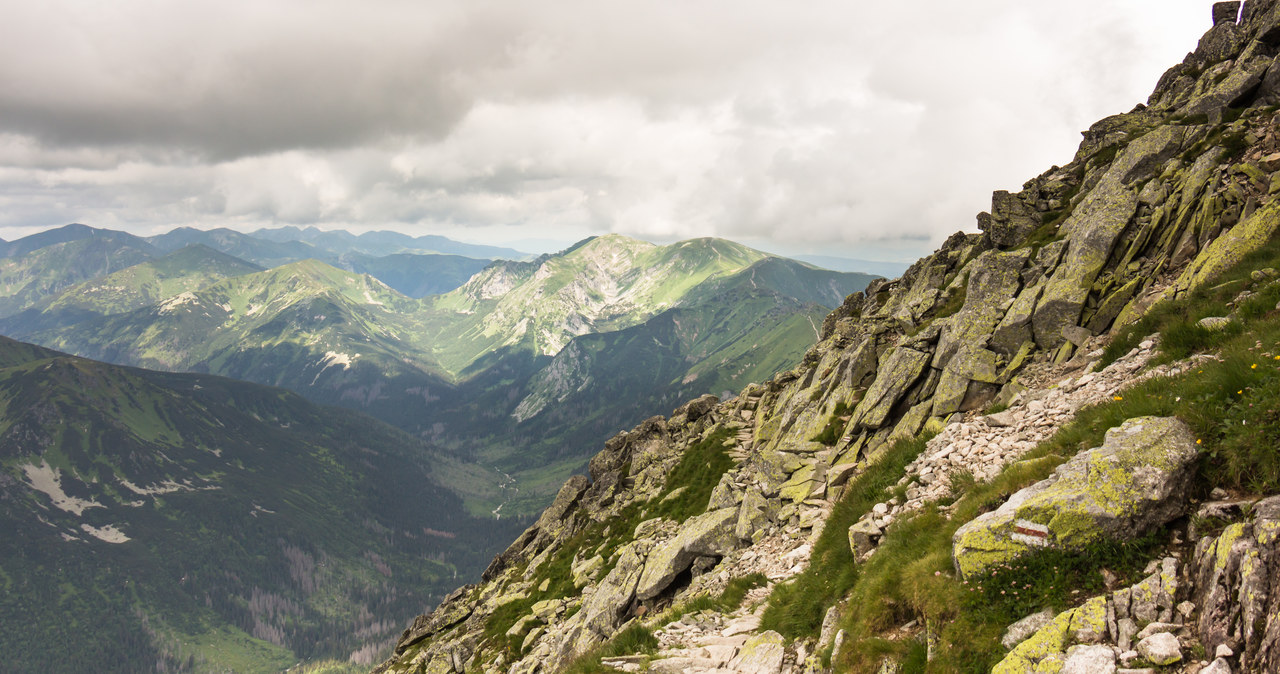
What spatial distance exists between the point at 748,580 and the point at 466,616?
53857 millimetres

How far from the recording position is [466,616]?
61875mm

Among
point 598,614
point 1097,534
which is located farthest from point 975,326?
point 598,614

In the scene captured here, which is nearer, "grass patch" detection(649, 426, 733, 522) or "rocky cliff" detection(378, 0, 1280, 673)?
"rocky cliff" detection(378, 0, 1280, 673)

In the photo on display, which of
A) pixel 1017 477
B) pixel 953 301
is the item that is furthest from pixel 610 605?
pixel 953 301

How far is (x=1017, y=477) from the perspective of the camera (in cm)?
1192

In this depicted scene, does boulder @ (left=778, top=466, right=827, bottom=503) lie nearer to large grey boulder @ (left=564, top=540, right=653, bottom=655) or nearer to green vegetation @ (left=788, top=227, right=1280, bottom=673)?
green vegetation @ (left=788, top=227, right=1280, bottom=673)

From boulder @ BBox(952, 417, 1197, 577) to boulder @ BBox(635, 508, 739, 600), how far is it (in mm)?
17692

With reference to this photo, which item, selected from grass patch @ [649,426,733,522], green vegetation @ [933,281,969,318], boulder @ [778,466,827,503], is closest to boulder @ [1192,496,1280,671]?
boulder @ [778,466,827,503]

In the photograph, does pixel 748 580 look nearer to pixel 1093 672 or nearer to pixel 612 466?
pixel 1093 672

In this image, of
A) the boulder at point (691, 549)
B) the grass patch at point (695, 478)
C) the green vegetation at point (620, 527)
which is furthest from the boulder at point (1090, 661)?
the green vegetation at point (620, 527)

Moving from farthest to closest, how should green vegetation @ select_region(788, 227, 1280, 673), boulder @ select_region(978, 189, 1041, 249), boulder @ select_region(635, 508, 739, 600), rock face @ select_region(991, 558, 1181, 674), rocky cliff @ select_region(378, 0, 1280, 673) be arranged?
boulder @ select_region(978, 189, 1041, 249)
boulder @ select_region(635, 508, 739, 600)
green vegetation @ select_region(788, 227, 1280, 673)
rocky cliff @ select_region(378, 0, 1280, 673)
rock face @ select_region(991, 558, 1181, 674)

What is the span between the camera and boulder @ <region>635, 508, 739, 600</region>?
90.1ft

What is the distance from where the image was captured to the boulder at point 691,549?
2745 cm

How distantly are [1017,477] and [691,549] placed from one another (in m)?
19.0
